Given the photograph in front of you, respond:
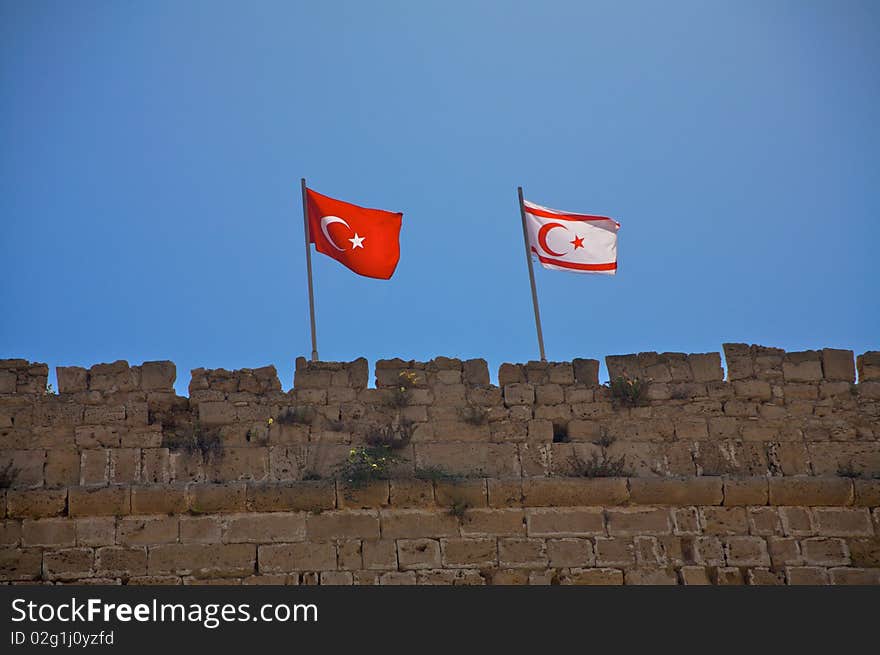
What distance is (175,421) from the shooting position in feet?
36.9

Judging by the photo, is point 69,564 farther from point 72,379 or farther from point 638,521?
point 638,521

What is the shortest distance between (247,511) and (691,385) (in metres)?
4.36

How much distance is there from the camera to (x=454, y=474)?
11.0m

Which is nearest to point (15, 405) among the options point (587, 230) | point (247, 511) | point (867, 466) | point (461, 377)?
point (247, 511)

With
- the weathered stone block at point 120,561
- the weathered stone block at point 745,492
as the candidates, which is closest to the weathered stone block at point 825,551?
the weathered stone block at point 745,492

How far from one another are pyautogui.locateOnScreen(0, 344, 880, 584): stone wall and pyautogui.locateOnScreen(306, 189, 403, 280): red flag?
4.87ft

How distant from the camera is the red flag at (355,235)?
12.5 m

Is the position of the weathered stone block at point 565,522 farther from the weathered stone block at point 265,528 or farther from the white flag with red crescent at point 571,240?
the white flag with red crescent at point 571,240

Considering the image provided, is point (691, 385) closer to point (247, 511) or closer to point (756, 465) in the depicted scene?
point (756, 465)

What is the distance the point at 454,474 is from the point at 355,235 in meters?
3.02

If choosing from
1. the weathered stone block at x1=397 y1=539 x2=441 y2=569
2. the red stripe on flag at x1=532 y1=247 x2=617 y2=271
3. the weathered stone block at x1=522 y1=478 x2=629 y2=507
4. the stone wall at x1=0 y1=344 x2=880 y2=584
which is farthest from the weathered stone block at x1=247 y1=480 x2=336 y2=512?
the red stripe on flag at x1=532 y1=247 x2=617 y2=271

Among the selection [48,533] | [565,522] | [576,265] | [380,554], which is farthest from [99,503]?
[576,265]

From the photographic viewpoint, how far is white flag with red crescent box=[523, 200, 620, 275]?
12.8 m

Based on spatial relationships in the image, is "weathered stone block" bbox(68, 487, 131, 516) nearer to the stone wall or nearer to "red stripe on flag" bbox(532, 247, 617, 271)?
the stone wall
